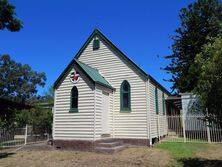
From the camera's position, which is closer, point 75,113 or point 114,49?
point 75,113

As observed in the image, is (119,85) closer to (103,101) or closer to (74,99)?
(103,101)

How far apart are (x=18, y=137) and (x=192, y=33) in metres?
25.6

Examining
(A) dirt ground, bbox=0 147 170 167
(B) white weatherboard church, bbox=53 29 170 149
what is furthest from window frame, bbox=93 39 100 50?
(A) dirt ground, bbox=0 147 170 167

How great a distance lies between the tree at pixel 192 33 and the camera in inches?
1220

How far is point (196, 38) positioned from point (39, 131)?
78.1 ft

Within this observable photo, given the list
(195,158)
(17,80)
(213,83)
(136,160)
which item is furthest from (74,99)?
(17,80)

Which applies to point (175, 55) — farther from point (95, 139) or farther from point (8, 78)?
point (8, 78)

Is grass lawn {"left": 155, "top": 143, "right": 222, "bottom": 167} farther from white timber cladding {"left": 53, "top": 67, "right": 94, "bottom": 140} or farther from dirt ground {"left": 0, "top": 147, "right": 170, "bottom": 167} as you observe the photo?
white timber cladding {"left": 53, "top": 67, "right": 94, "bottom": 140}

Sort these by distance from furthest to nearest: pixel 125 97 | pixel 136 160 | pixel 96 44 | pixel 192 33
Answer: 1. pixel 192 33
2. pixel 96 44
3. pixel 125 97
4. pixel 136 160

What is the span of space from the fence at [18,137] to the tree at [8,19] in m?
8.33

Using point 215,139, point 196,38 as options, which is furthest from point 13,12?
point 196,38

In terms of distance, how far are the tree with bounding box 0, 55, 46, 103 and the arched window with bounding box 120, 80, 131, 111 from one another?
127 feet

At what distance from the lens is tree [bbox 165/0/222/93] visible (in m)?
31.0

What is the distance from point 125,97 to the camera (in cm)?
1694
